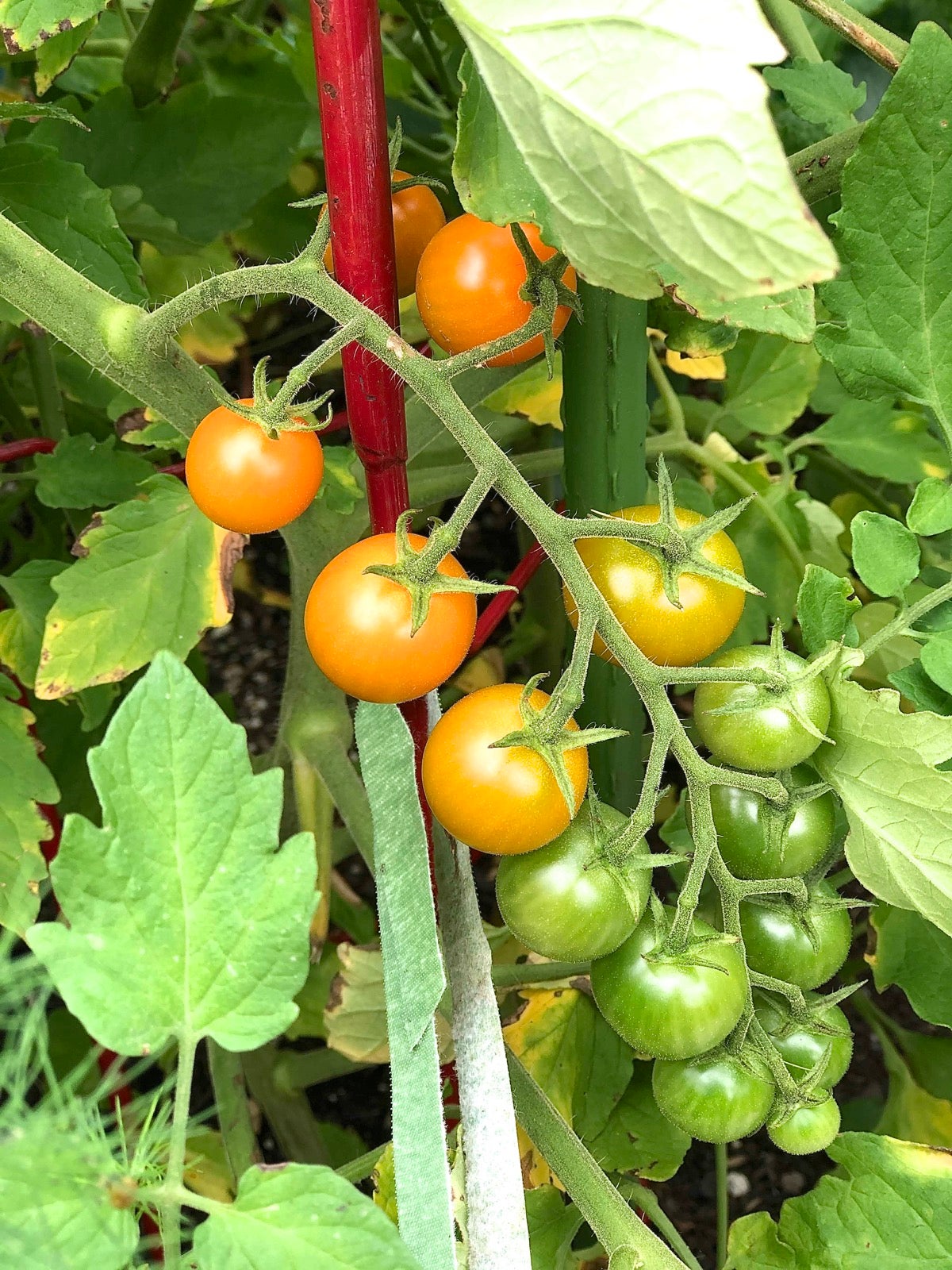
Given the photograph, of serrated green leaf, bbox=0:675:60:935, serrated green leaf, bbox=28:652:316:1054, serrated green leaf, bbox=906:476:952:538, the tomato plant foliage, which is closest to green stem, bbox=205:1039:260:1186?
the tomato plant foliage

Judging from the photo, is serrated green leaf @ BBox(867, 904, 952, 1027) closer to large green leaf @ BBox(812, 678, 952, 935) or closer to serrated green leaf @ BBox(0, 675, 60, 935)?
large green leaf @ BBox(812, 678, 952, 935)

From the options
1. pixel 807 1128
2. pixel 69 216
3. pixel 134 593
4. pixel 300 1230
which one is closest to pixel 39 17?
pixel 69 216

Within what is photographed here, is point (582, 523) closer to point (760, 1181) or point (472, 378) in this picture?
point (472, 378)

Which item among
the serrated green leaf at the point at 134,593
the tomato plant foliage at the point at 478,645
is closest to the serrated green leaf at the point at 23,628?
the tomato plant foliage at the point at 478,645

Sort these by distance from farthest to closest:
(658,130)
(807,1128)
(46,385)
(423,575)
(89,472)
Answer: (46,385)
(89,472)
(807,1128)
(423,575)
(658,130)

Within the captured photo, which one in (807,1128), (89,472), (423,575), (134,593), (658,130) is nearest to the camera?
(658,130)

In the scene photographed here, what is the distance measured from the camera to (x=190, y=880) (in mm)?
392

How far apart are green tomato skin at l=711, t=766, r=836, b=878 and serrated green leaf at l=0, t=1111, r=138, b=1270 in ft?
0.94

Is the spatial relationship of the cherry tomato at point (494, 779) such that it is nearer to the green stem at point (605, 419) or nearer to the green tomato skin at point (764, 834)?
the green tomato skin at point (764, 834)

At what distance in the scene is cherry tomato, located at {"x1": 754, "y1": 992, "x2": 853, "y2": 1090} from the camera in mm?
536

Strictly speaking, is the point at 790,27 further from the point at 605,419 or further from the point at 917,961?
the point at 917,961

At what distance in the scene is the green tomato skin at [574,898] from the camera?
18.9 inches

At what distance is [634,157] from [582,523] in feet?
0.51

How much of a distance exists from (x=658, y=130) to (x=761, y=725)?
263mm
